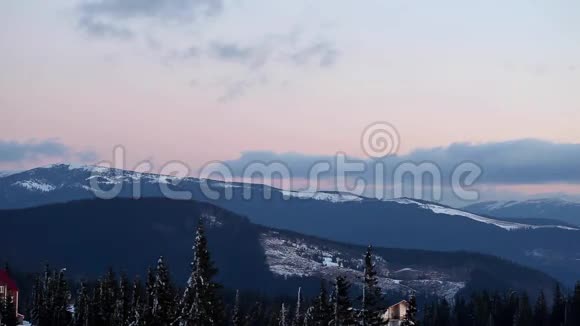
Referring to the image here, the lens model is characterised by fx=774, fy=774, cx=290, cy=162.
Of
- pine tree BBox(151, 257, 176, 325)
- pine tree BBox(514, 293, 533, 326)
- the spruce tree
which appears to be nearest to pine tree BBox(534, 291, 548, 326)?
pine tree BBox(514, 293, 533, 326)

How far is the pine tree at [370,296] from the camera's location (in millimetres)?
55000

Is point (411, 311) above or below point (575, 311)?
→ above

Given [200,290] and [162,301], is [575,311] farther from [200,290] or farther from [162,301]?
[200,290]

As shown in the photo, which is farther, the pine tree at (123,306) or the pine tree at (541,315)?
the pine tree at (541,315)

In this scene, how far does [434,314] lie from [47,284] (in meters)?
101

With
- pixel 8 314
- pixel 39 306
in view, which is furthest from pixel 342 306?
pixel 39 306

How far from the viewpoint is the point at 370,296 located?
55.9 metres

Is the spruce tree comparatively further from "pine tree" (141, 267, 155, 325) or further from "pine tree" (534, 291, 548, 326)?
"pine tree" (534, 291, 548, 326)

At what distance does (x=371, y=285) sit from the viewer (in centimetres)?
5531

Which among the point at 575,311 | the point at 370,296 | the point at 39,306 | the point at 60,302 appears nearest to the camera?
the point at 370,296

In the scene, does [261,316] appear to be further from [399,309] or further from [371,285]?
[371,285]

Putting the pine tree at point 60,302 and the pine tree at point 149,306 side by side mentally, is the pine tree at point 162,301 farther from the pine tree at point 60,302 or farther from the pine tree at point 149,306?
the pine tree at point 60,302

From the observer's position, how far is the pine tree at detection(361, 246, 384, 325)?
2165 inches

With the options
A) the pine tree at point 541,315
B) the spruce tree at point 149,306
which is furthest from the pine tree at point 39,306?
the pine tree at point 541,315
